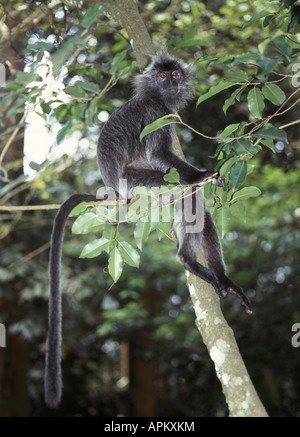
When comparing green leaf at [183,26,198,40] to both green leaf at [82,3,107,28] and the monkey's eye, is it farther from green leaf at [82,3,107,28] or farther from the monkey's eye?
green leaf at [82,3,107,28]

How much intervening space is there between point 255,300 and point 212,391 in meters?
2.04

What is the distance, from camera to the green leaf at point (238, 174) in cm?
198

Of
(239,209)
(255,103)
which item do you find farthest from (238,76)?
(239,209)

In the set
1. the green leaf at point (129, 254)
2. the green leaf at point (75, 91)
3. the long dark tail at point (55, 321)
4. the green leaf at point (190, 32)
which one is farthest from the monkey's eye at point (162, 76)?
the green leaf at point (129, 254)

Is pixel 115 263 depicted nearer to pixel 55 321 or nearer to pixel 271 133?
pixel 55 321

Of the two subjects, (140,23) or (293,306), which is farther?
(293,306)

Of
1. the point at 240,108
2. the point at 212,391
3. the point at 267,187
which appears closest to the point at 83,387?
the point at 212,391

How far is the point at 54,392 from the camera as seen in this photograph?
89.7 inches

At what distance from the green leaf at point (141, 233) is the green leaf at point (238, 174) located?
1.36 feet

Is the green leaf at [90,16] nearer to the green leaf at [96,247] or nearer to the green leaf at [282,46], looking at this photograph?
the green leaf at [282,46]

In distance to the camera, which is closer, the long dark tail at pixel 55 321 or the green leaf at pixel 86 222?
the green leaf at pixel 86 222

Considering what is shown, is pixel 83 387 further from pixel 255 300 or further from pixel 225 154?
pixel 225 154

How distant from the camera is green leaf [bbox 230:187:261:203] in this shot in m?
Result: 2.15

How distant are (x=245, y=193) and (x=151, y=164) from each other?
1087 millimetres
